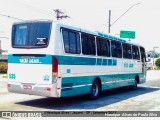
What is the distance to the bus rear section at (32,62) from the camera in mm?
10906

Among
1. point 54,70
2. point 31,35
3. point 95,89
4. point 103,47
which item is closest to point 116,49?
point 103,47

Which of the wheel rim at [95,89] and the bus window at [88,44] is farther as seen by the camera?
the wheel rim at [95,89]

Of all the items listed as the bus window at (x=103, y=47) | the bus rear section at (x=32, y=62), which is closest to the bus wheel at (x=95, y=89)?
the bus window at (x=103, y=47)

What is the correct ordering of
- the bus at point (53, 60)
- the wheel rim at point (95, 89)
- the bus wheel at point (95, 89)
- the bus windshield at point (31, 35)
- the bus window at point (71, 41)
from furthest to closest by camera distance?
the wheel rim at point (95, 89) → the bus wheel at point (95, 89) → the bus window at point (71, 41) → the bus windshield at point (31, 35) → the bus at point (53, 60)

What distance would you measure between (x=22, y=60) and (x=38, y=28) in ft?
4.42

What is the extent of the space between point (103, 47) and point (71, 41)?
10.4 ft

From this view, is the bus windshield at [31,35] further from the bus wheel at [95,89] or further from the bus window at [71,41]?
the bus wheel at [95,89]

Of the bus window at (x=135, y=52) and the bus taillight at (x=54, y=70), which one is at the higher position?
the bus window at (x=135, y=52)

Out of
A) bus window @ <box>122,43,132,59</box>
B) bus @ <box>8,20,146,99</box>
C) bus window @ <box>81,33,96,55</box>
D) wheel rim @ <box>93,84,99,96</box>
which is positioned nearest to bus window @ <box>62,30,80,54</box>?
bus @ <box>8,20,146,99</box>

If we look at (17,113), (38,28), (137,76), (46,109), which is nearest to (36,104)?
(46,109)

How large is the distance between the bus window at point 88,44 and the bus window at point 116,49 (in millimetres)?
2383

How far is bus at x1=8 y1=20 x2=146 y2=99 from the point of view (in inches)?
432

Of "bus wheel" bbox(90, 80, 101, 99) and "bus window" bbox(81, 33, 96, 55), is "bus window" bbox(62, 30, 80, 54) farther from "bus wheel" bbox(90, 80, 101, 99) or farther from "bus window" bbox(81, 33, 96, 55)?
"bus wheel" bbox(90, 80, 101, 99)

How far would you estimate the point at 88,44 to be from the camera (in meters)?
13.3
